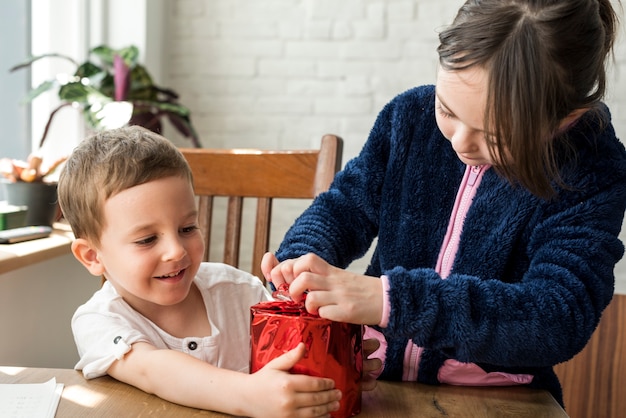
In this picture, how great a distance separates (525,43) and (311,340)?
42cm

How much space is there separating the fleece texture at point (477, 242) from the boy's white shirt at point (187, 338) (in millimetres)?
125

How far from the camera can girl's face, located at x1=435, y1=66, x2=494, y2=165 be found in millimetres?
937

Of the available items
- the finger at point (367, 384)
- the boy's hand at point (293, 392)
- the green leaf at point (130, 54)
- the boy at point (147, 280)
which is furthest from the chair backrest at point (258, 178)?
the green leaf at point (130, 54)

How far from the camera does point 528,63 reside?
0.92 metres

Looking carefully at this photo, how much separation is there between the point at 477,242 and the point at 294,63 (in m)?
2.13

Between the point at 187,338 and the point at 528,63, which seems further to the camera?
the point at 187,338

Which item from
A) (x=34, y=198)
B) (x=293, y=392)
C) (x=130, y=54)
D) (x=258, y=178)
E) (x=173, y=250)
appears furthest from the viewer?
(x=130, y=54)

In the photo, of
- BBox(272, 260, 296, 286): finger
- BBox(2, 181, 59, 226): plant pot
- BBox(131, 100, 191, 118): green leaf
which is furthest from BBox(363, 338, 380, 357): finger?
BBox(131, 100, 191, 118): green leaf

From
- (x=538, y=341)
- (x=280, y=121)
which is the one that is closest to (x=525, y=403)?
(x=538, y=341)

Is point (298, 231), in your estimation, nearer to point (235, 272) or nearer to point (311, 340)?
point (235, 272)

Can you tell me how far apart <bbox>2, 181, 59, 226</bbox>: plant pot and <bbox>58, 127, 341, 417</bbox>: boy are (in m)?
0.85

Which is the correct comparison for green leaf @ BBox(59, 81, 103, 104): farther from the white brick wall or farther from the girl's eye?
the girl's eye

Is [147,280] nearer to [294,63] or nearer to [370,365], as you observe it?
[370,365]

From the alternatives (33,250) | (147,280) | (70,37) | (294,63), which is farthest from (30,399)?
(294,63)
